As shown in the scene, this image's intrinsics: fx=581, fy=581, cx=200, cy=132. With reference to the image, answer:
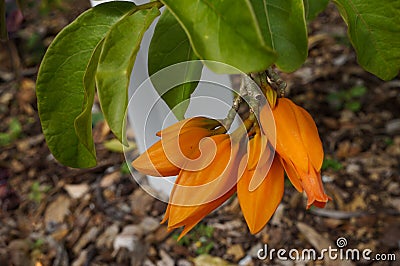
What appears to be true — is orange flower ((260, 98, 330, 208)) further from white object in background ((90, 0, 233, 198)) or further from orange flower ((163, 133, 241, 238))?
white object in background ((90, 0, 233, 198))

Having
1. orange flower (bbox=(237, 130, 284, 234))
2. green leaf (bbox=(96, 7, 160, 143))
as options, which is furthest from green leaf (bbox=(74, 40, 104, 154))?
orange flower (bbox=(237, 130, 284, 234))

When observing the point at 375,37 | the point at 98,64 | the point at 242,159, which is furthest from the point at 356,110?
the point at 98,64

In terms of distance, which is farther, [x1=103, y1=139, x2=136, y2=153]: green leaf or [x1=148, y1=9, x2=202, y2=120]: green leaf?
[x1=103, y1=139, x2=136, y2=153]: green leaf

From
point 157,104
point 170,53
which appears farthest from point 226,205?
point 170,53

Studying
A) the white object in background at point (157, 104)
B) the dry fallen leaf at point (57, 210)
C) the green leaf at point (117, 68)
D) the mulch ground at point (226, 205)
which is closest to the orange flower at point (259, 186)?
the green leaf at point (117, 68)

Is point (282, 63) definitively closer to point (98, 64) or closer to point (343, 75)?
point (98, 64)

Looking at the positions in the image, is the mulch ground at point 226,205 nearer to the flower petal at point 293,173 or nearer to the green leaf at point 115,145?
the green leaf at point 115,145
